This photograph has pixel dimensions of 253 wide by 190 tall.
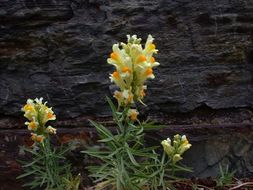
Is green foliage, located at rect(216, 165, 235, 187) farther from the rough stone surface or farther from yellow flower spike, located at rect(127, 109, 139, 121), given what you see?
yellow flower spike, located at rect(127, 109, 139, 121)

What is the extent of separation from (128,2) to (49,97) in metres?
0.62

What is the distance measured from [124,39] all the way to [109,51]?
95 millimetres

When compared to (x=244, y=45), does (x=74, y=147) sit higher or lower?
lower

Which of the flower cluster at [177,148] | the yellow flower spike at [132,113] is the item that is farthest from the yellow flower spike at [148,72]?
the flower cluster at [177,148]

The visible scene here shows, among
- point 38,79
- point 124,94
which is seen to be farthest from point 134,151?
point 38,79

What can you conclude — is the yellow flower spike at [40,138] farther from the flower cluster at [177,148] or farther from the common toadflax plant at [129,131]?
the flower cluster at [177,148]

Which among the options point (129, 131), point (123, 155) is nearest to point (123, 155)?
point (123, 155)

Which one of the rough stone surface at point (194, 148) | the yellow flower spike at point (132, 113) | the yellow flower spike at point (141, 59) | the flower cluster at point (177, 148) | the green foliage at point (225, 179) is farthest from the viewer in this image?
the rough stone surface at point (194, 148)

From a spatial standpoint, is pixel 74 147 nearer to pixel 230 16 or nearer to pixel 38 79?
pixel 38 79

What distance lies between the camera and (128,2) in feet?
7.85

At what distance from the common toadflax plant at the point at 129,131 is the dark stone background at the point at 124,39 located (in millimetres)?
509

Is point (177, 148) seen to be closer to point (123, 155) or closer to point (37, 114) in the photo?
point (123, 155)

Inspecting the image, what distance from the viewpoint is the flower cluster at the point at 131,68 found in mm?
1610

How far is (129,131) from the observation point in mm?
1803
